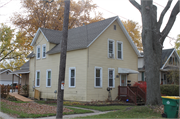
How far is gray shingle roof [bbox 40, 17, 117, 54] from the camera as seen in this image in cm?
1861

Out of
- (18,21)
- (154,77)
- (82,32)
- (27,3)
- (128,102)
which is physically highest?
(27,3)

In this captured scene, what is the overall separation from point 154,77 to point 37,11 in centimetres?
2616

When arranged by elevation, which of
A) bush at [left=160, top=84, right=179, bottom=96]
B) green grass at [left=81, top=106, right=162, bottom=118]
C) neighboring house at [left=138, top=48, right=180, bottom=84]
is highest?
neighboring house at [left=138, top=48, right=180, bottom=84]

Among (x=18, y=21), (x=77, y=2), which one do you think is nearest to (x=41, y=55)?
(x=18, y=21)

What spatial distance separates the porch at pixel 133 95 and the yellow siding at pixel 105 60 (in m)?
0.70

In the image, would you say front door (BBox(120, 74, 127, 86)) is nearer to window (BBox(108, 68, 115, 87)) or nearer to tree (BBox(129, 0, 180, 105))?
window (BBox(108, 68, 115, 87))

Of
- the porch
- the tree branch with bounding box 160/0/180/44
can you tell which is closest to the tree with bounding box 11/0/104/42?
the porch

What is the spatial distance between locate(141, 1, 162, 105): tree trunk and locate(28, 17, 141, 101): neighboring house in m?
6.49

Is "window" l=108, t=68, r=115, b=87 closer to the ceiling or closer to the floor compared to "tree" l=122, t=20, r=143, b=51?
closer to the floor

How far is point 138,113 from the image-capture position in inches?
416

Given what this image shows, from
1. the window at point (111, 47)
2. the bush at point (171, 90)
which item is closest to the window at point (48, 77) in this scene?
the window at point (111, 47)

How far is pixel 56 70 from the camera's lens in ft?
66.5

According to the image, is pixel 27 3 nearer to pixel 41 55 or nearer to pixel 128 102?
pixel 41 55

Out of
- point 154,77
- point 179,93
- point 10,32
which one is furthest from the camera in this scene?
point 10,32
